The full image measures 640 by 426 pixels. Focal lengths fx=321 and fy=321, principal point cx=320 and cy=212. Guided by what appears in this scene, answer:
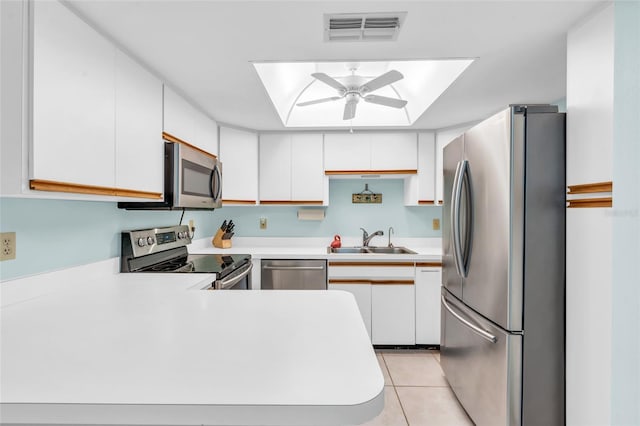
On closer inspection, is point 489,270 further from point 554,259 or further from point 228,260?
point 228,260

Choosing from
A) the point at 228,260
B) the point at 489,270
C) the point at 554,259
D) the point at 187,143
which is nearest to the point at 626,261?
the point at 554,259

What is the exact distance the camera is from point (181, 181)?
197cm

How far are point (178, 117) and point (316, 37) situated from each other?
113cm

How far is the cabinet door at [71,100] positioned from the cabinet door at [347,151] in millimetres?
2002

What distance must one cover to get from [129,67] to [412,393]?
8.61ft

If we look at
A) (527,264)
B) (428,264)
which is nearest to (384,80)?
(527,264)

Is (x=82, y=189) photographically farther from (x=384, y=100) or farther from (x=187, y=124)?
(x=384, y=100)

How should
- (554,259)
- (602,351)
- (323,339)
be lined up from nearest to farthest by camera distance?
(323,339)
(602,351)
(554,259)

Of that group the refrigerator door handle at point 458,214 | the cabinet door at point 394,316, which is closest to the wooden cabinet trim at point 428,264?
the cabinet door at point 394,316

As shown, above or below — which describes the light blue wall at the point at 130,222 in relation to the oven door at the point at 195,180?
below

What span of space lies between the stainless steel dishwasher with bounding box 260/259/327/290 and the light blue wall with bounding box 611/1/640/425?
2.04 m

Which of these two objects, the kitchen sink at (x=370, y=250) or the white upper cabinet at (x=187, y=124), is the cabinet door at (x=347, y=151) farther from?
the white upper cabinet at (x=187, y=124)

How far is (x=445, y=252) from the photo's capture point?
226 cm

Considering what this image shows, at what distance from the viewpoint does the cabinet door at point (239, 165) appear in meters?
3.03
